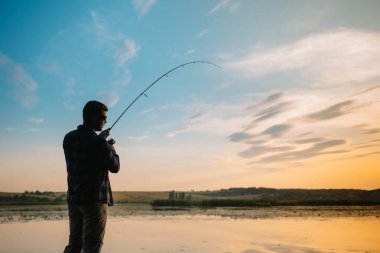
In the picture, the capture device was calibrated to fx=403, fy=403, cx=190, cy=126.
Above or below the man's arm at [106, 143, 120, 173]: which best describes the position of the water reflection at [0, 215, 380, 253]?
below

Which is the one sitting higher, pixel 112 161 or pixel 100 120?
pixel 100 120

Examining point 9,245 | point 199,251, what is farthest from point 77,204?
point 9,245

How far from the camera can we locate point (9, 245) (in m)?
10.8

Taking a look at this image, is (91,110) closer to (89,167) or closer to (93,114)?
(93,114)

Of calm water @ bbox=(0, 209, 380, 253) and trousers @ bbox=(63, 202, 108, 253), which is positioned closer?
trousers @ bbox=(63, 202, 108, 253)

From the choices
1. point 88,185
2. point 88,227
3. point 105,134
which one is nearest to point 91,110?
point 105,134

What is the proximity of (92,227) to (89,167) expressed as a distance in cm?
62

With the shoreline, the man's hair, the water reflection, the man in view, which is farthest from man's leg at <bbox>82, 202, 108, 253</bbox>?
the shoreline

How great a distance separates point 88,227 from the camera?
4.17m

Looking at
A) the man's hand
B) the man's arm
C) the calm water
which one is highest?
the man's hand

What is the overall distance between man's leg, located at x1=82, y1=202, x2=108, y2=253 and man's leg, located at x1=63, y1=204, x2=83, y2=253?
18 centimetres

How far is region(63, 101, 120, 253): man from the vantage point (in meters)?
4.19

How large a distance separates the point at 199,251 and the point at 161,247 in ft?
3.85

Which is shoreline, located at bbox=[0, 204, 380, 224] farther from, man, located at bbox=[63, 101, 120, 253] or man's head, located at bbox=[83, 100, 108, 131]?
man's head, located at bbox=[83, 100, 108, 131]
